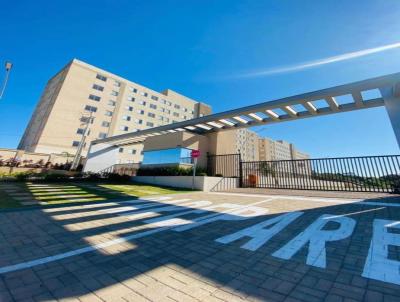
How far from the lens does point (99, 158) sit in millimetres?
17594

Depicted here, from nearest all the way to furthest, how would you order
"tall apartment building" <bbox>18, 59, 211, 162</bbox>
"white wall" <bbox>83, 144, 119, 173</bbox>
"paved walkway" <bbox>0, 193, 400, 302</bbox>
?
"paved walkway" <bbox>0, 193, 400, 302</bbox> → "white wall" <bbox>83, 144, 119, 173</bbox> → "tall apartment building" <bbox>18, 59, 211, 162</bbox>

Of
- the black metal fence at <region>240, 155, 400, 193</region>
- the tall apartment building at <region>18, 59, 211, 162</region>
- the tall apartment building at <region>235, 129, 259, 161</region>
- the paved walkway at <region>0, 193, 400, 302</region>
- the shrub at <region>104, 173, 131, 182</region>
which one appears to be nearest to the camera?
the paved walkway at <region>0, 193, 400, 302</region>

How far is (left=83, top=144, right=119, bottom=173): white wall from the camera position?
17.1 m

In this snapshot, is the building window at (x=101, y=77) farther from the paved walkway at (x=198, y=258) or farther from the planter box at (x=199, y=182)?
the paved walkway at (x=198, y=258)

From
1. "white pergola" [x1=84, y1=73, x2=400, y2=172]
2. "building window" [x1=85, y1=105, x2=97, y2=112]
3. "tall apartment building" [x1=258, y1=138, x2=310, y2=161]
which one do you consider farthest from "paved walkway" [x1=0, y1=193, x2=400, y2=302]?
"tall apartment building" [x1=258, y1=138, x2=310, y2=161]

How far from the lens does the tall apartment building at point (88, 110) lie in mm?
33375

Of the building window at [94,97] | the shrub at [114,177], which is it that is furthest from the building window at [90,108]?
the shrub at [114,177]

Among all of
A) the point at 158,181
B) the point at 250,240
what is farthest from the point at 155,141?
the point at 250,240

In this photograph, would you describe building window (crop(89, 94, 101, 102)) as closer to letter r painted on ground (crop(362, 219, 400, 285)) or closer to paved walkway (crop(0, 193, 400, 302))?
paved walkway (crop(0, 193, 400, 302))

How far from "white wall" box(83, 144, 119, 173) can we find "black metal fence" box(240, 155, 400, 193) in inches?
528

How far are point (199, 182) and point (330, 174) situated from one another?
706 centimetres

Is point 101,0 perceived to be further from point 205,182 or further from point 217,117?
point 205,182

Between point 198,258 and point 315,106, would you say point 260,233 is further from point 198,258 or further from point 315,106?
point 315,106

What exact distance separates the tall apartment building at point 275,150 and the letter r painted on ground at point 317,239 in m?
94.8
